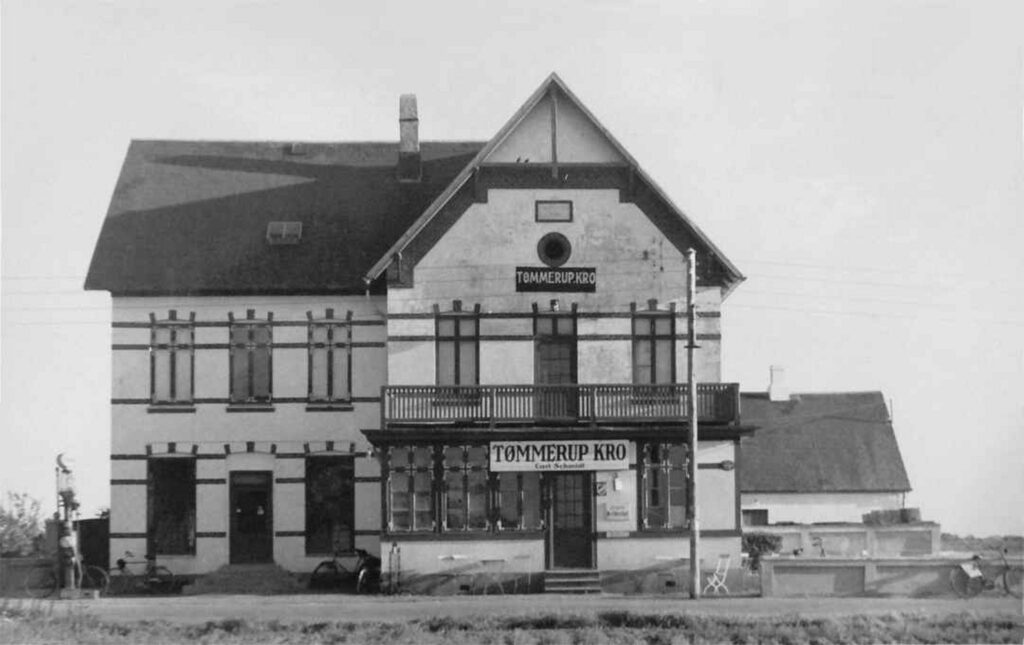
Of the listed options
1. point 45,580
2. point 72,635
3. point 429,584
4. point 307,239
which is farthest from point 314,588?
point 72,635

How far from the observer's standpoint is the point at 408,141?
47.2 metres

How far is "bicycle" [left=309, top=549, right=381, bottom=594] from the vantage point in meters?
41.1

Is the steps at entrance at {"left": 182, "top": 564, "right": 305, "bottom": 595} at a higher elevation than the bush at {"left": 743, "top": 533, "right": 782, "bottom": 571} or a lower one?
lower

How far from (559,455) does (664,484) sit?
2756mm

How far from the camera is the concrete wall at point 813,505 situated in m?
61.7

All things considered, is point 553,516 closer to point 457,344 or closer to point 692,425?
point 692,425

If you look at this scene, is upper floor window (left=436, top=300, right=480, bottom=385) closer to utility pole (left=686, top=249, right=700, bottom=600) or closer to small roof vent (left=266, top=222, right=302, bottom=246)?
small roof vent (left=266, top=222, right=302, bottom=246)

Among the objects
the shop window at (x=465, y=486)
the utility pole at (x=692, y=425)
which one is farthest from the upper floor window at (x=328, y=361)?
the utility pole at (x=692, y=425)

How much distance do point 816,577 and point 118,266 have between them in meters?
19.4

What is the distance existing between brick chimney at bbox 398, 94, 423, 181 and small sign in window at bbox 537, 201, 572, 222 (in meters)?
5.99

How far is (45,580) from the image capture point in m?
40.3

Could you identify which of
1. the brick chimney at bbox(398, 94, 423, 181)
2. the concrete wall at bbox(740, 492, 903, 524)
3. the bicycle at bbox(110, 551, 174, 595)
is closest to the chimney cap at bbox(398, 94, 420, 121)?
the brick chimney at bbox(398, 94, 423, 181)

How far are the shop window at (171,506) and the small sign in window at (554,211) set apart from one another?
11.1 meters

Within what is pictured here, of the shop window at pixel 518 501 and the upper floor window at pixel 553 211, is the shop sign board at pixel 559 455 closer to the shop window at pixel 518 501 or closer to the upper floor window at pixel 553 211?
the shop window at pixel 518 501
